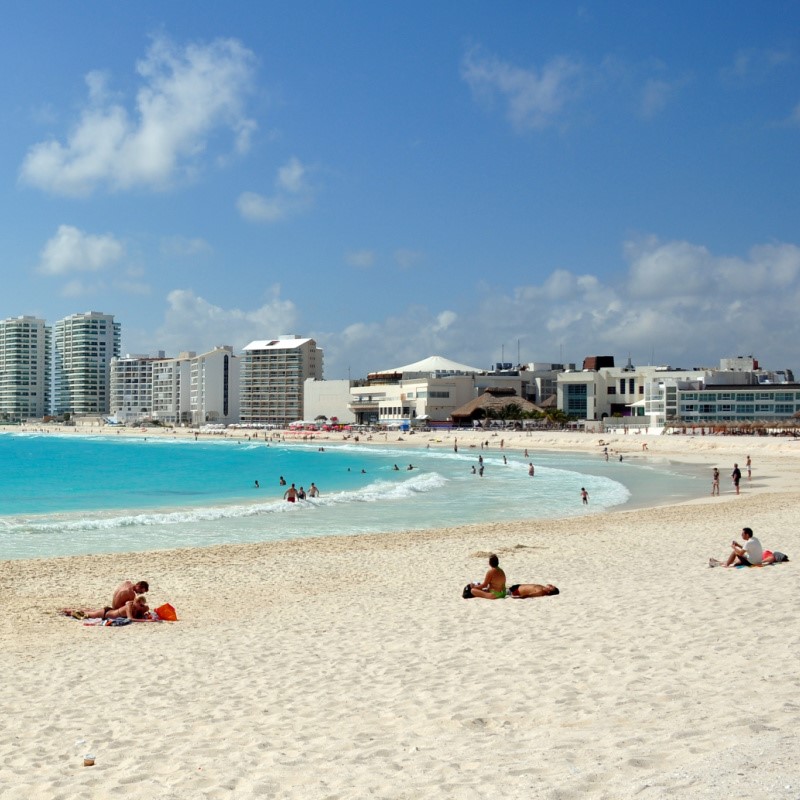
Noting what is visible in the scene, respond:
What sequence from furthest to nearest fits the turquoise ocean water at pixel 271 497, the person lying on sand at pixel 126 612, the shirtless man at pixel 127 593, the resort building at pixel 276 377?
the resort building at pixel 276 377, the turquoise ocean water at pixel 271 497, the shirtless man at pixel 127 593, the person lying on sand at pixel 126 612

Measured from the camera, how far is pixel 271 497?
120 ft

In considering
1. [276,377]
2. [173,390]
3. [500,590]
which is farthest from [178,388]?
[500,590]

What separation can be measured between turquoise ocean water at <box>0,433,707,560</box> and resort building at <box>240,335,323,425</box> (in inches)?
3593

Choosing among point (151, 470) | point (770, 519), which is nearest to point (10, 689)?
point (770, 519)

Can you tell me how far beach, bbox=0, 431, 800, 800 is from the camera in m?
5.21

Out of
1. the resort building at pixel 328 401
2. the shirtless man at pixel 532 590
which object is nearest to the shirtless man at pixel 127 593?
the shirtless man at pixel 532 590

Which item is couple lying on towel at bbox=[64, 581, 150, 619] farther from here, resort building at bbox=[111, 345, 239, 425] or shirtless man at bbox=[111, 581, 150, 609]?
resort building at bbox=[111, 345, 239, 425]

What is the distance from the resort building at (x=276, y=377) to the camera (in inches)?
6191

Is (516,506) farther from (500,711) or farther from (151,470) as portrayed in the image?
(151,470)

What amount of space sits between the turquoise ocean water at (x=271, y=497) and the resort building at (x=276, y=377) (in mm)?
91271

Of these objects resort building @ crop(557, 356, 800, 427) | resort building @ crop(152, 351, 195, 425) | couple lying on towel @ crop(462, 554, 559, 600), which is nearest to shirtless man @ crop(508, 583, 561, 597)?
couple lying on towel @ crop(462, 554, 559, 600)

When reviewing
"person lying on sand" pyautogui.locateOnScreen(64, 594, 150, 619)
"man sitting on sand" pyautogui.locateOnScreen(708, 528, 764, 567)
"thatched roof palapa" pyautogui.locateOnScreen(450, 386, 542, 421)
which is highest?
"thatched roof palapa" pyautogui.locateOnScreen(450, 386, 542, 421)

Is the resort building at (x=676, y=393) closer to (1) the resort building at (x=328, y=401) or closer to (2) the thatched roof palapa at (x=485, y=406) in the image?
(2) the thatched roof palapa at (x=485, y=406)

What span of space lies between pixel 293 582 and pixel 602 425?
8283 centimetres
